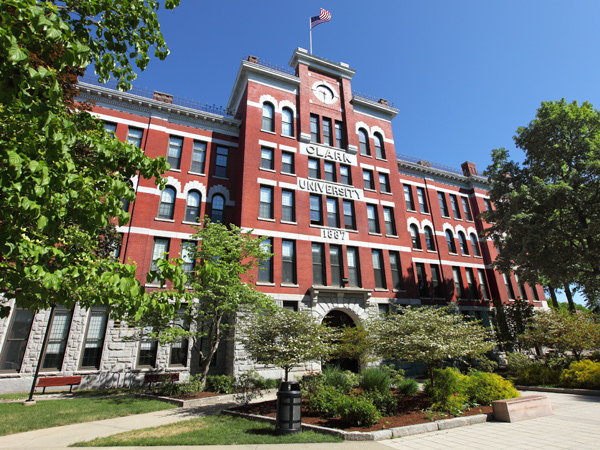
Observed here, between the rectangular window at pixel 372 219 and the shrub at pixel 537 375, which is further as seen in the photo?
the rectangular window at pixel 372 219

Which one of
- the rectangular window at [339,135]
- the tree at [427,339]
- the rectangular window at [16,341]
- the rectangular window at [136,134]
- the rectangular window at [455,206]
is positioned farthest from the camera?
the rectangular window at [455,206]

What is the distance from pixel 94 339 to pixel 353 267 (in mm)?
15729

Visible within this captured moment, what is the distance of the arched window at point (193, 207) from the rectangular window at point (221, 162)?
217 cm

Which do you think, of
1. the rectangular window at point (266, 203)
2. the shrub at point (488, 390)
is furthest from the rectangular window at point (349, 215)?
the shrub at point (488, 390)

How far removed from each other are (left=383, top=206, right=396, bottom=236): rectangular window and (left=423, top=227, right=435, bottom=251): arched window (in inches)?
209

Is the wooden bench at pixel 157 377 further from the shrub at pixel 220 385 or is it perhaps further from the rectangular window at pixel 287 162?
the rectangular window at pixel 287 162

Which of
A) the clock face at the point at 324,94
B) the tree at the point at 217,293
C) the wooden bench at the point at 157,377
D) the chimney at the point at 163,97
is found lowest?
the wooden bench at the point at 157,377

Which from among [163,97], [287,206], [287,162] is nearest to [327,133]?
[287,162]

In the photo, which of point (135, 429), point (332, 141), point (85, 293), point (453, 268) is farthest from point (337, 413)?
point (453, 268)

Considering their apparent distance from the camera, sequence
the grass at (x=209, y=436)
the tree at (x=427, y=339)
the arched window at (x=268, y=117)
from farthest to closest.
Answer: the arched window at (x=268, y=117) → the tree at (x=427, y=339) → the grass at (x=209, y=436)

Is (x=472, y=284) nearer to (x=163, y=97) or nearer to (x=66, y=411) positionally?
(x=66, y=411)

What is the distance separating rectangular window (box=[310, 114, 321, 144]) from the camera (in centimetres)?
2460

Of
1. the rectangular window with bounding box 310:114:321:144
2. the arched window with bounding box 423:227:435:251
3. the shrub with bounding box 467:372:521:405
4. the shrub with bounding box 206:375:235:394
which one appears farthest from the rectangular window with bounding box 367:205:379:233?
the shrub with bounding box 206:375:235:394

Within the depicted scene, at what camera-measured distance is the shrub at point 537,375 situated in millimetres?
15031
